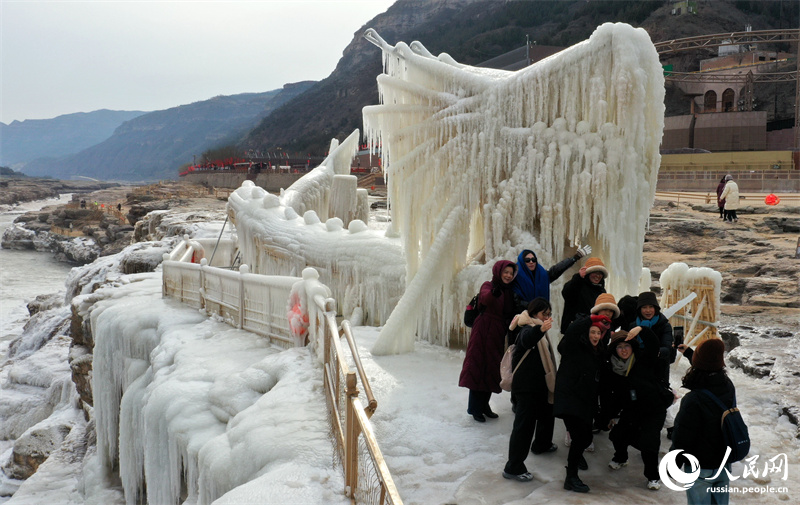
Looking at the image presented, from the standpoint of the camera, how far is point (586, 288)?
210 inches

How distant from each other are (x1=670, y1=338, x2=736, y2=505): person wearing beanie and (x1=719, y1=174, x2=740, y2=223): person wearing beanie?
15.8 metres

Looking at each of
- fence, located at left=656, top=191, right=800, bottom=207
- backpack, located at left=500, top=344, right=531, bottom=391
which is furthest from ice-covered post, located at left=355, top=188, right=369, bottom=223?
backpack, located at left=500, top=344, right=531, bottom=391

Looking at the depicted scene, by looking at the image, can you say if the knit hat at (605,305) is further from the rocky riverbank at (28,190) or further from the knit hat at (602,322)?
the rocky riverbank at (28,190)

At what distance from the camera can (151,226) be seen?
27.2 meters

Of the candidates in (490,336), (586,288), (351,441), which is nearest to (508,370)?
(490,336)

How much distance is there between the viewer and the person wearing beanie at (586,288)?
5.30 metres

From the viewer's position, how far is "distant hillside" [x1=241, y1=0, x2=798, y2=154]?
57.7 meters

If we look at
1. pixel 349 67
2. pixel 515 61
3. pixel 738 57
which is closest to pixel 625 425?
pixel 515 61

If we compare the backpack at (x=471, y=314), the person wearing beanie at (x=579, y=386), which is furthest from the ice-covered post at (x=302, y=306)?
the person wearing beanie at (x=579, y=386)

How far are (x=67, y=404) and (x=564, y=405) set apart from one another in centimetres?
1443

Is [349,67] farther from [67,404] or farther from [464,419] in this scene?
[464,419]

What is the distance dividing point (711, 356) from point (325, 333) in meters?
3.54

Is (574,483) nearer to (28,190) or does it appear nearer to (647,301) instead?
(647,301)

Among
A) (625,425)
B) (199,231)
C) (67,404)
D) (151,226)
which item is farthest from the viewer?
(151,226)
